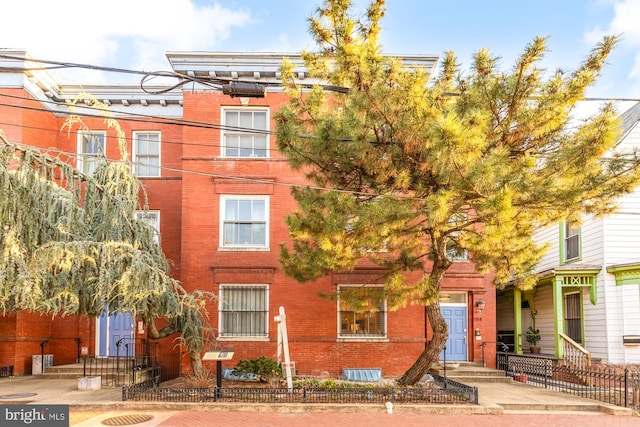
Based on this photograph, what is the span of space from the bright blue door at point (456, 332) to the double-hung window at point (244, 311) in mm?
5932

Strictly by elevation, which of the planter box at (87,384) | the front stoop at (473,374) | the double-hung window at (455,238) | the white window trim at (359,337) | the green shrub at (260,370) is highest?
the double-hung window at (455,238)

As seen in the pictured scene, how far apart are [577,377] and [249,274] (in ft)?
33.1

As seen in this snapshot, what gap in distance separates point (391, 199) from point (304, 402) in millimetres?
4862

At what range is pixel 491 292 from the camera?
17.5m

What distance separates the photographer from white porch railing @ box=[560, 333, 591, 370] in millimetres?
15720

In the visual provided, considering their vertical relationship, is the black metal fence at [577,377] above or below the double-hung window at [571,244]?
below

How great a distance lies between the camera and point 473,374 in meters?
15.9

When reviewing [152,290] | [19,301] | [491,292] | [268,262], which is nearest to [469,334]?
[491,292]

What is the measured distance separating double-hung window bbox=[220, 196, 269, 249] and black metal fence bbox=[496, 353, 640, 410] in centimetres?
880

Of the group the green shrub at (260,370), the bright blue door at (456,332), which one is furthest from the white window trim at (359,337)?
the green shrub at (260,370)

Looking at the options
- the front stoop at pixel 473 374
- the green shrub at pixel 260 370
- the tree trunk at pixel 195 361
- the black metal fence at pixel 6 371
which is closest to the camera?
the tree trunk at pixel 195 361

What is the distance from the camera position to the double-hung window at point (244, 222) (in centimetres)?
1698

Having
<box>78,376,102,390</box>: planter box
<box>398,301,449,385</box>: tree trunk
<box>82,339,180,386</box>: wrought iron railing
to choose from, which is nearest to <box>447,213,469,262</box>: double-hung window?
<box>398,301,449,385</box>: tree trunk

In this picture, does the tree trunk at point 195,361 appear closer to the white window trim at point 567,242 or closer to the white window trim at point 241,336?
the white window trim at point 241,336
